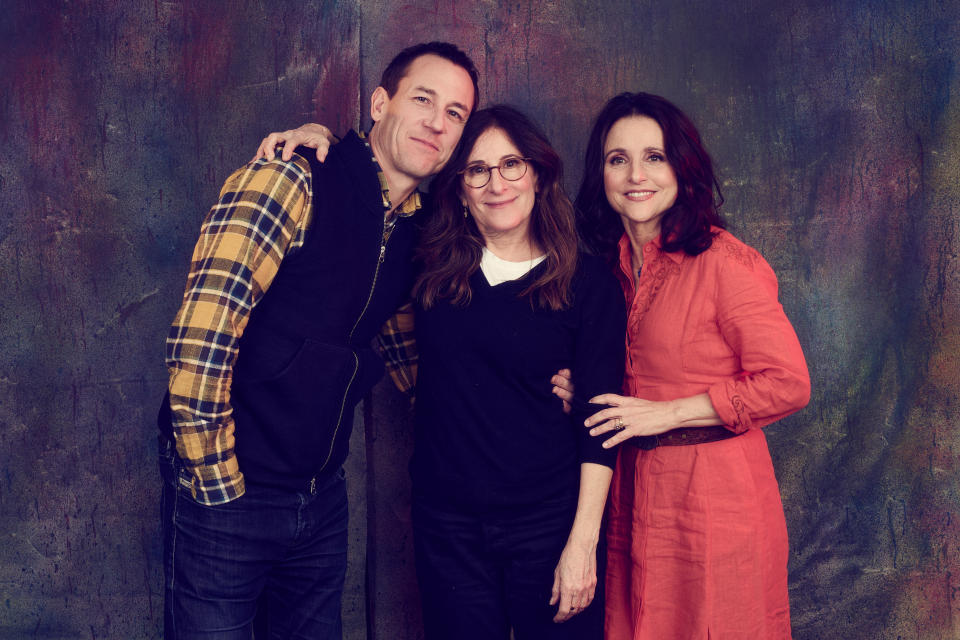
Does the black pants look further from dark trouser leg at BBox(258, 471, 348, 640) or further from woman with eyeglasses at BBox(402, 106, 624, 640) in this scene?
dark trouser leg at BBox(258, 471, 348, 640)

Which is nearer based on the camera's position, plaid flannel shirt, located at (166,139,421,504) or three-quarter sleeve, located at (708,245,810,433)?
plaid flannel shirt, located at (166,139,421,504)

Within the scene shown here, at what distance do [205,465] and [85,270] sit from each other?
147cm

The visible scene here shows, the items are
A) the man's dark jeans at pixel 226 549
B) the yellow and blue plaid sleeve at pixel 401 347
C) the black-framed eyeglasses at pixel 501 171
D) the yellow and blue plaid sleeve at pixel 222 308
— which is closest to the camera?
the yellow and blue plaid sleeve at pixel 222 308

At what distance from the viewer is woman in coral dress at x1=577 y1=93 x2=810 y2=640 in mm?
1881

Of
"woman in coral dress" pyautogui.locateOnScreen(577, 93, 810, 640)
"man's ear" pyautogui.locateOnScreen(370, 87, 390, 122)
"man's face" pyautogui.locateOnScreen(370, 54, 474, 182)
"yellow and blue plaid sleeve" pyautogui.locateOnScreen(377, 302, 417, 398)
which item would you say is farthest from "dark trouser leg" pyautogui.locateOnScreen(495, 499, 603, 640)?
"man's ear" pyautogui.locateOnScreen(370, 87, 390, 122)

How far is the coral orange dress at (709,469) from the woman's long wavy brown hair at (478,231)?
0.96 ft

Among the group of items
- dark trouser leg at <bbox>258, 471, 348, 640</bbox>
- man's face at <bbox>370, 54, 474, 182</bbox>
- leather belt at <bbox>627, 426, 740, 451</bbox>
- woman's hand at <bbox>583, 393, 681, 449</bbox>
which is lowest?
dark trouser leg at <bbox>258, 471, 348, 640</bbox>

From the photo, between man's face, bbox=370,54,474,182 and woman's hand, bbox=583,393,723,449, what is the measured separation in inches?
32.7

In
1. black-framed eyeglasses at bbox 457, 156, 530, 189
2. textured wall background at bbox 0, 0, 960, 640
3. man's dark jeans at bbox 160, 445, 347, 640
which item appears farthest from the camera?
textured wall background at bbox 0, 0, 960, 640

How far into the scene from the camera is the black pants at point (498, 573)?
184 cm

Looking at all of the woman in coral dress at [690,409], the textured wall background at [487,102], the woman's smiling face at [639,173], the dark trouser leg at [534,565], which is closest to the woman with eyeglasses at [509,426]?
the dark trouser leg at [534,565]

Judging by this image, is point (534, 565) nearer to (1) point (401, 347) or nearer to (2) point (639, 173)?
(1) point (401, 347)

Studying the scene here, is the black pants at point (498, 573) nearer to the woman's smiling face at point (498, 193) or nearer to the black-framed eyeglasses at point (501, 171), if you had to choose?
the woman's smiling face at point (498, 193)

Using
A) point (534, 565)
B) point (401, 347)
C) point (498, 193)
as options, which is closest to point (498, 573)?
point (534, 565)
